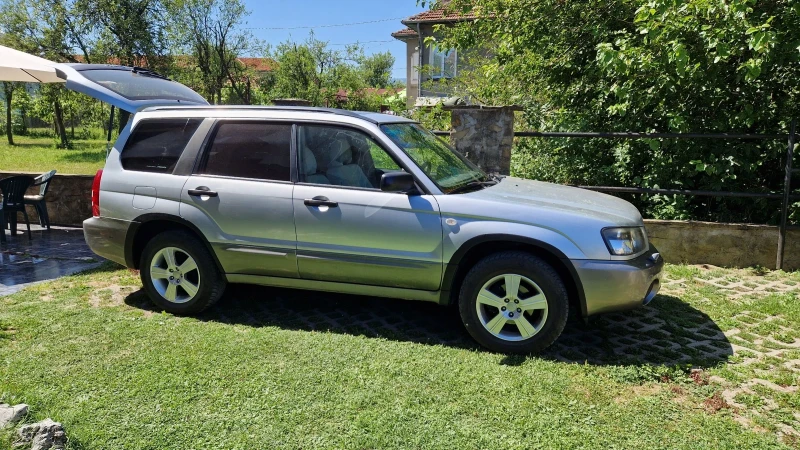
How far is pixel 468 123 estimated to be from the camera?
7332 mm

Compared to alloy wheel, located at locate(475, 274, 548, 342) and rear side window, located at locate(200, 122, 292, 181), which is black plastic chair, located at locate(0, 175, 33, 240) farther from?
alloy wheel, located at locate(475, 274, 548, 342)

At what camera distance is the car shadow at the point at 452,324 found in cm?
430

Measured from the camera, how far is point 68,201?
893 cm

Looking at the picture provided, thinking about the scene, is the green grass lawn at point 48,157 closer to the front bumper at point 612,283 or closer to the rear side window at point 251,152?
the rear side window at point 251,152

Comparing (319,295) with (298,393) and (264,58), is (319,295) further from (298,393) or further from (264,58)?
(264,58)

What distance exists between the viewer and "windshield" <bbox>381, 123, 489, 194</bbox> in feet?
15.0

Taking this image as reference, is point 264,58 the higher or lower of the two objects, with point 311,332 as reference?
higher

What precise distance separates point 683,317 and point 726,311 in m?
0.50

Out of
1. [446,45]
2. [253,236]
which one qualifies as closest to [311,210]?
[253,236]

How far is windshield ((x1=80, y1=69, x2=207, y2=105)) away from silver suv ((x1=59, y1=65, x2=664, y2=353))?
588 millimetres

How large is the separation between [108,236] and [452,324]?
325 centimetres

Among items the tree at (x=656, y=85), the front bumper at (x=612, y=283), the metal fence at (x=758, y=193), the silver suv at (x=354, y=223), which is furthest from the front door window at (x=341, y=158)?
the metal fence at (x=758, y=193)

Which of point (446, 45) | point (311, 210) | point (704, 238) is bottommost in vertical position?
point (704, 238)

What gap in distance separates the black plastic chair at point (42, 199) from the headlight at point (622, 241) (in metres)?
7.90
